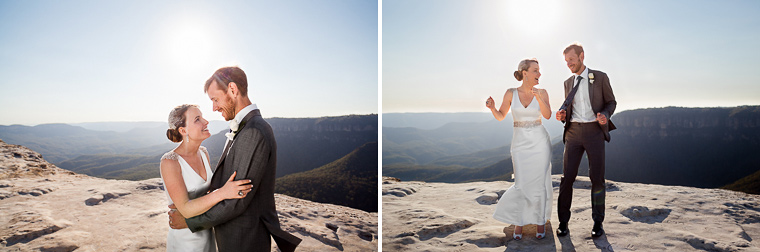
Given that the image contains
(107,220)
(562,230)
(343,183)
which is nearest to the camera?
(562,230)

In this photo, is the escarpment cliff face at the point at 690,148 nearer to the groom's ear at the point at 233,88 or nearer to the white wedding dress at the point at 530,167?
the white wedding dress at the point at 530,167

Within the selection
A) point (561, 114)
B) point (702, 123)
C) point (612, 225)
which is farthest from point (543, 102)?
point (702, 123)

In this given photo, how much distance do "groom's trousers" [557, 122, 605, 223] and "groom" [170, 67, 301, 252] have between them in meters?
2.73

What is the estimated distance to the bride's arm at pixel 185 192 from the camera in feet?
4.73

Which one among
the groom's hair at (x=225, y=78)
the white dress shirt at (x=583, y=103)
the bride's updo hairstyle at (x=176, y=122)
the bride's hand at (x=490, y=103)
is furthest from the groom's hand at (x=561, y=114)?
the bride's updo hairstyle at (x=176, y=122)

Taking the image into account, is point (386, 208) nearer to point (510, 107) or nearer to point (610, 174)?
point (510, 107)

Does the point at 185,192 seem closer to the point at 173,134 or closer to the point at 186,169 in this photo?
the point at 186,169

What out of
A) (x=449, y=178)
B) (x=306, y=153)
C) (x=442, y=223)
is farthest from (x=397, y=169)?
(x=442, y=223)

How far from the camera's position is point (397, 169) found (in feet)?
181

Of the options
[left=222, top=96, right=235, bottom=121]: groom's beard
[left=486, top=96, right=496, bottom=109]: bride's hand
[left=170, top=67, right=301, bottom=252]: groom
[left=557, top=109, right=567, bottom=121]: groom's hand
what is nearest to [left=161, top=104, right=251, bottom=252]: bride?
→ [left=170, top=67, right=301, bottom=252]: groom

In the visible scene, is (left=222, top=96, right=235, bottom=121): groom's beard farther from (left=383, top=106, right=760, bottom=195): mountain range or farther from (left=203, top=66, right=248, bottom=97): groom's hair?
(left=383, top=106, right=760, bottom=195): mountain range

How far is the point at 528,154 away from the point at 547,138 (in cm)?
22

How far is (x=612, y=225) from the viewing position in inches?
155

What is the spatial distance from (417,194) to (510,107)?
12.0 feet
